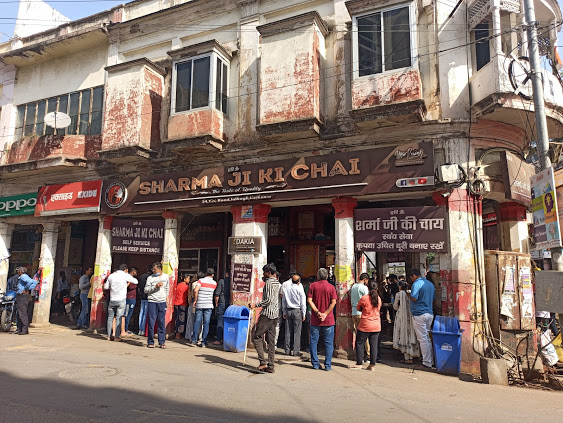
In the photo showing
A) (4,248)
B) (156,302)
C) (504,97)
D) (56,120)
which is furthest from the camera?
(4,248)

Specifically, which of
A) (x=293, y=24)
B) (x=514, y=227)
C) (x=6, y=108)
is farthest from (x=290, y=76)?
(x=6, y=108)

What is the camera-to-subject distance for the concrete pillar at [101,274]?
1178 cm

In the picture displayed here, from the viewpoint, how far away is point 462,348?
775 cm

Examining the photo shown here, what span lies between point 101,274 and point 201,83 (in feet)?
21.4

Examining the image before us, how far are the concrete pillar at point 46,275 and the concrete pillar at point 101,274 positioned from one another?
239cm

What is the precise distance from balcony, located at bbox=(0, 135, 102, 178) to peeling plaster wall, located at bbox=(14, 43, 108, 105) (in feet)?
6.68

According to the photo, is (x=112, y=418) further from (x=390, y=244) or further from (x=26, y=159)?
(x=26, y=159)

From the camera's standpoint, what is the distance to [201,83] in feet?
36.2

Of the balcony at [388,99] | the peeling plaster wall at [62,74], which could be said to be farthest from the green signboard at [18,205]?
the balcony at [388,99]

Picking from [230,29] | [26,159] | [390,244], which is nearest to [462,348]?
[390,244]

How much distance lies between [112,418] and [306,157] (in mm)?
6830

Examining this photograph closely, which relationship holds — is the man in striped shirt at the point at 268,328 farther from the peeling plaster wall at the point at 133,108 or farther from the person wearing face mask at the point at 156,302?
the peeling plaster wall at the point at 133,108

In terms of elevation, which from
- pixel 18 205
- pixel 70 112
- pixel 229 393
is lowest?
pixel 229 393

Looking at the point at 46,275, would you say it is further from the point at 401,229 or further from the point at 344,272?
the point at 401,229
